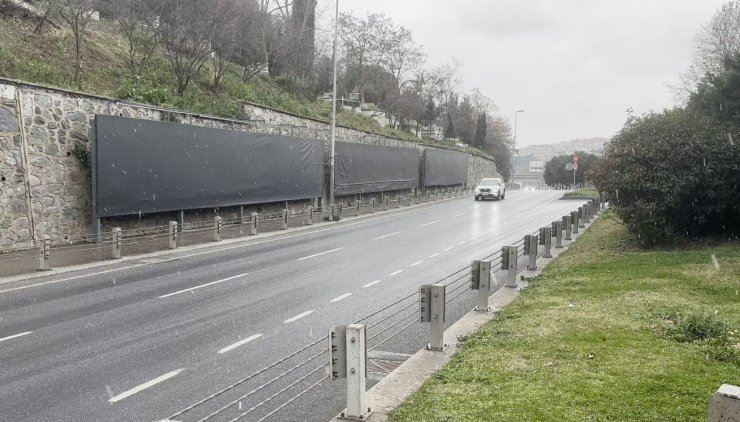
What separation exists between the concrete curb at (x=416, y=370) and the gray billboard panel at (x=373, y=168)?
25.0 metres

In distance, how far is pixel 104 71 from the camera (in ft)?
84.9

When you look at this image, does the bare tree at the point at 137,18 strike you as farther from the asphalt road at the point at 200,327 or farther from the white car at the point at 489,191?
the white car at the point at 489,191

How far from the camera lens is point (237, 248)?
19.5 metres

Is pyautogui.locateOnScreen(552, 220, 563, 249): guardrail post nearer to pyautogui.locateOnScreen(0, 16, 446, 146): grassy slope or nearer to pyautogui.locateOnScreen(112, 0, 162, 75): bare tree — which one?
pyautogui.locateOnScreen(0, 16, 446, 146): grassy slope

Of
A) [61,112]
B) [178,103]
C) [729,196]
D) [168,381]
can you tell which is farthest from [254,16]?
[168,381]

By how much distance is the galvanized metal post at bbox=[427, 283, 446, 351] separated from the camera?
753 cm

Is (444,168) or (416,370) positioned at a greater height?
(444,168)

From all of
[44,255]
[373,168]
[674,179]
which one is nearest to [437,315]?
[44,255]

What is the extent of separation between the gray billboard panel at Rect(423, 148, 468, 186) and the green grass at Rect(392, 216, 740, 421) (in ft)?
130

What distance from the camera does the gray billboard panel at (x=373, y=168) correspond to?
Result: 35406 millimetres

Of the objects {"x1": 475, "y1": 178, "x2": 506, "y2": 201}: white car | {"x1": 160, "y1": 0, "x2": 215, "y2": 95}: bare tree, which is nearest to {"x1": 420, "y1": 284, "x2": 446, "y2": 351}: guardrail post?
{"x1": 160, "y1": 0, "x2": 215, "y2": 95}: bare tree

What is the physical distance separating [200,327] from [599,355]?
6032 millimetres

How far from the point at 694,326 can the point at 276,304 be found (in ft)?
23.0

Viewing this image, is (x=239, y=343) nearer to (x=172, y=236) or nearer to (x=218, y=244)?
(x=172, y=236)
